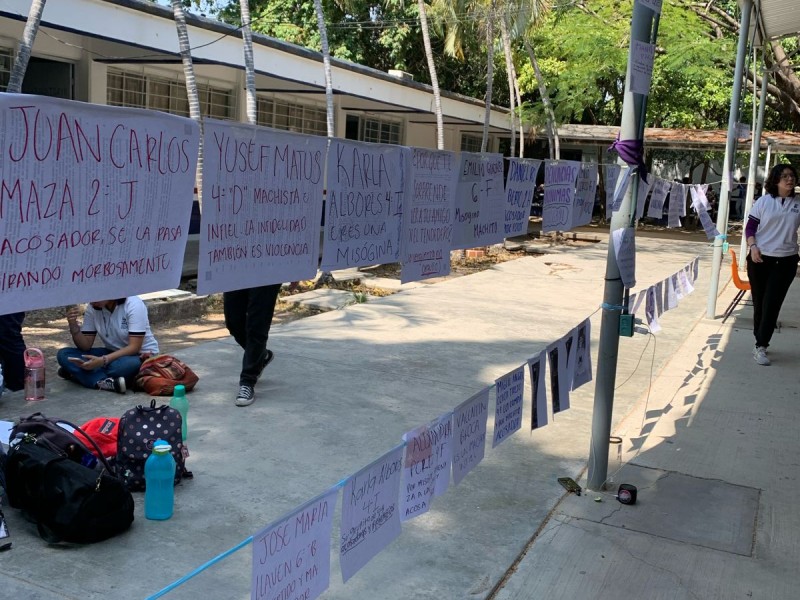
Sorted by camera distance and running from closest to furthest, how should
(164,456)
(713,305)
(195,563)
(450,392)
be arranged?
1. (195,563)
2. (164,456)
3. (450,392)
4. (713,305)

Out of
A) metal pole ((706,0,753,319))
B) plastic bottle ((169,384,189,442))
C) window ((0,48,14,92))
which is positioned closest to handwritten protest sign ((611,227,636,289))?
plastic bottle ((169,384,189,442))

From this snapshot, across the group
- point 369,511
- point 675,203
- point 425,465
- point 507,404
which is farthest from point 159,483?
point 675,203

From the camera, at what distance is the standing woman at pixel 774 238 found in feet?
23.4

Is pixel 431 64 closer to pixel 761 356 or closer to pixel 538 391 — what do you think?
pixel 761 356

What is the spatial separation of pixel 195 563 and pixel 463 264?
12953 millimetres

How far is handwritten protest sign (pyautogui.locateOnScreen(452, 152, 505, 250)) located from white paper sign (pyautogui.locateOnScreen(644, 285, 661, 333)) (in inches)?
70.7

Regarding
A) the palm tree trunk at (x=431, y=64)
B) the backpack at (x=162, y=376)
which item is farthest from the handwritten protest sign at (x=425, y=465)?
the palm tree trunk at (x=431, y=64)

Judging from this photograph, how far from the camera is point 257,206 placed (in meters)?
3.00

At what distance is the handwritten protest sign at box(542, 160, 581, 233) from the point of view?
577 cm

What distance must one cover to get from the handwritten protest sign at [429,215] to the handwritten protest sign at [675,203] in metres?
6.56

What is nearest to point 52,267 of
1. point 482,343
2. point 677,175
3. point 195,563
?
point 195,563

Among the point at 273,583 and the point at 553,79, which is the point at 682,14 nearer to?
the point at 553,79

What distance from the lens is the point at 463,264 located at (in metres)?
16.2

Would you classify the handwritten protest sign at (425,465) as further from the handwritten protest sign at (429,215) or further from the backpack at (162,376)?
the backpack at (162,376)
